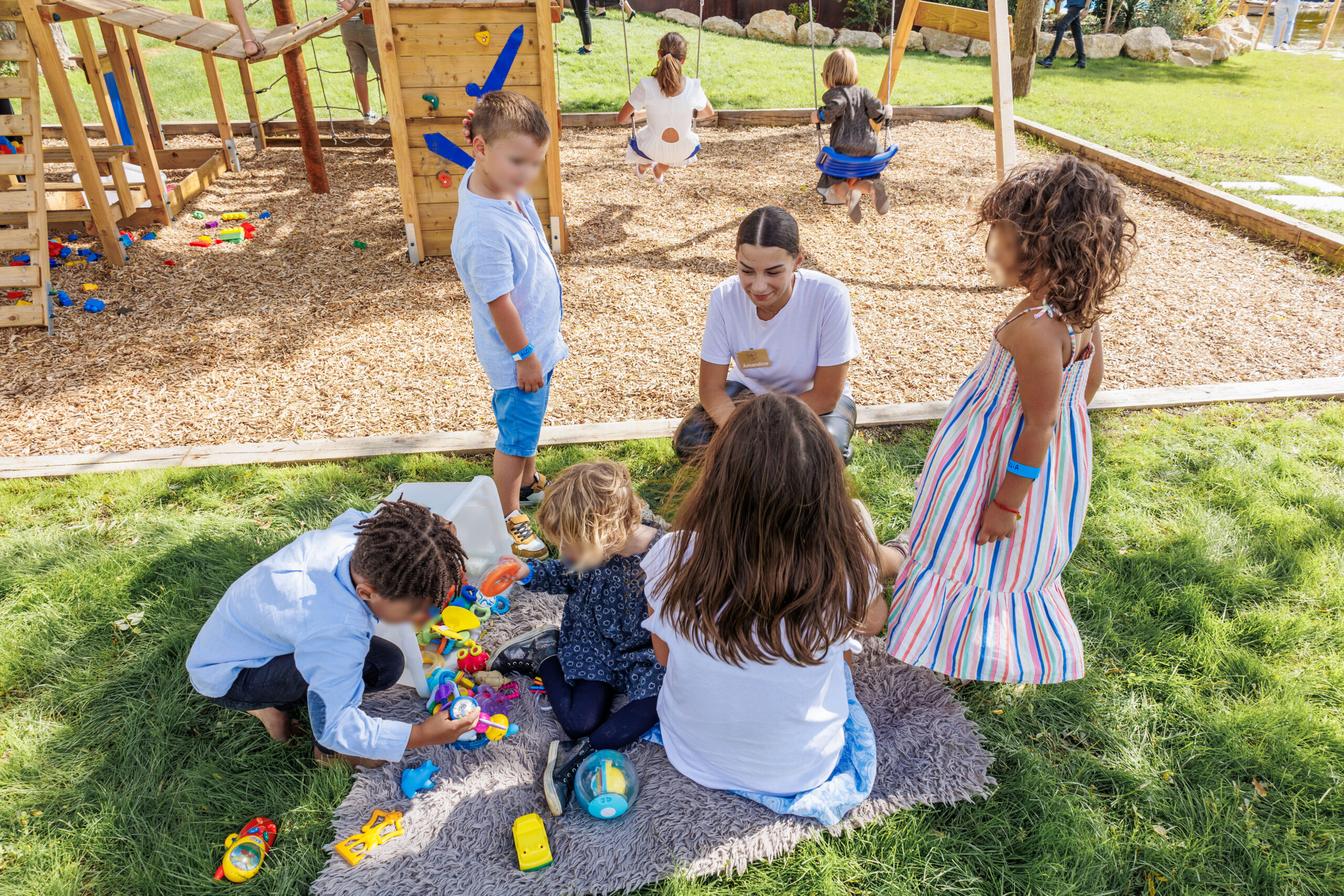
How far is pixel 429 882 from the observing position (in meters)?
1.92

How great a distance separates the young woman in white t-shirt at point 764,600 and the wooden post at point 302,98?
614 cm

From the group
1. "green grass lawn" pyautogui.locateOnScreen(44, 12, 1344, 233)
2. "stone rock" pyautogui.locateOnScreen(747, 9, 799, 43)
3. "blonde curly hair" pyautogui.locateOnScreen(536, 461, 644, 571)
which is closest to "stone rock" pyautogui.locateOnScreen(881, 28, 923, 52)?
"green grass lawn" pyautogui.locateOnScreen(44, 12, 1344, 233)

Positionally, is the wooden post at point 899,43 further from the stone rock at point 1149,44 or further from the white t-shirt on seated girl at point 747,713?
the stone rock at point 1149,44

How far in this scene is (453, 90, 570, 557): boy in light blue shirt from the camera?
8.36 feet

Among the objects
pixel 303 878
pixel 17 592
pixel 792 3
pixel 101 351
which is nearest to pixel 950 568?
pixel 303 878

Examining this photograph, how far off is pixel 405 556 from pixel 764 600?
2.95ft

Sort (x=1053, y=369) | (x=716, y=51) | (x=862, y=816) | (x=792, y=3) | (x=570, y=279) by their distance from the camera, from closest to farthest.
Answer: (x=1053, y=369)
(x=862, y=816)
(x=570, y=279)
(x=716, y=51)
(x=792, y=3)

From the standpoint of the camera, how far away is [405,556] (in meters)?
1.90

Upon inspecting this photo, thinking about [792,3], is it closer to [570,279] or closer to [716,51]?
A: [716,51]

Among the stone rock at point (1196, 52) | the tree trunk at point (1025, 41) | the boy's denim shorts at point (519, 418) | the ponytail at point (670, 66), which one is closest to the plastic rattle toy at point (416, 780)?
the boy's denim shorts at point (519, 418)

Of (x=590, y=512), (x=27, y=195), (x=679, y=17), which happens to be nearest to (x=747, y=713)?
(x=590, y=512)

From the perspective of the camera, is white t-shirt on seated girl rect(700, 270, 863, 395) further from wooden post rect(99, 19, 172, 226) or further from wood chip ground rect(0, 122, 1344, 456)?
wooden post rect(99, 19, 172, 226)

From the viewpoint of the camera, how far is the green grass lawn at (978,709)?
1.97m

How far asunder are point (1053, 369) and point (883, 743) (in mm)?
1201
